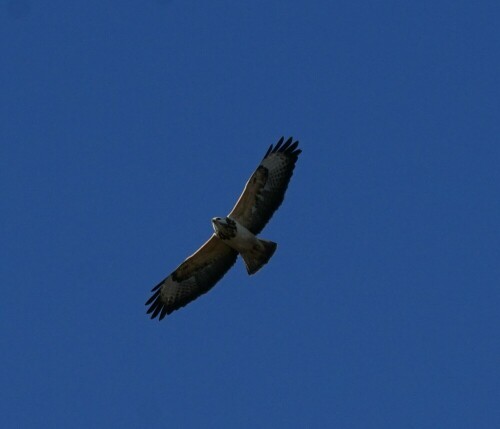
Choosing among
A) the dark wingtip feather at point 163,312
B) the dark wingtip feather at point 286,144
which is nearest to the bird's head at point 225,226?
the dark wingtip feather at point 286,144

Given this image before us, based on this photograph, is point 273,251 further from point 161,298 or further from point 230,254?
point 161,298

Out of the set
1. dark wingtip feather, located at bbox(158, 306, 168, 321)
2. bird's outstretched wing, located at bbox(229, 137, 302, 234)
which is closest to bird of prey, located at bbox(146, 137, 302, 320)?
bird's outstretched wing, located at bbox(229, 137, 302, 234)

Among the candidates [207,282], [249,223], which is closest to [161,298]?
[207,282]

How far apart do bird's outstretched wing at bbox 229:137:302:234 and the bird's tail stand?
0.99 feet

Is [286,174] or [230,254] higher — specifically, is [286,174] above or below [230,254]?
above

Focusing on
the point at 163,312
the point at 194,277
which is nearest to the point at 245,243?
the point at 194,277

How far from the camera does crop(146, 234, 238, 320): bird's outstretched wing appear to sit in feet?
68.4

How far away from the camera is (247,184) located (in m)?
20.3

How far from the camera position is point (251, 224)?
20562 millimetres

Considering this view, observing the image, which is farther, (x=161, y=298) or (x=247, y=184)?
(x=161, y=298)

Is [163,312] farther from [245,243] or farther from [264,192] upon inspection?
[264,192]

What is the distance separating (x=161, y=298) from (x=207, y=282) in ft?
3.39

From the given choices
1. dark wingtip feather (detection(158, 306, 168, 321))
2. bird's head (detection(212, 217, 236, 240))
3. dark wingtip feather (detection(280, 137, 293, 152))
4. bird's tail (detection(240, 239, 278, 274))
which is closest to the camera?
bird's head (detection(212, 217, 236, 240))

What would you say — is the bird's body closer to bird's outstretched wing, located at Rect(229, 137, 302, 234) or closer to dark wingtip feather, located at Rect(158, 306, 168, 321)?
bird's outstretched wing, located at Rect(229, 137, 302, 234)
